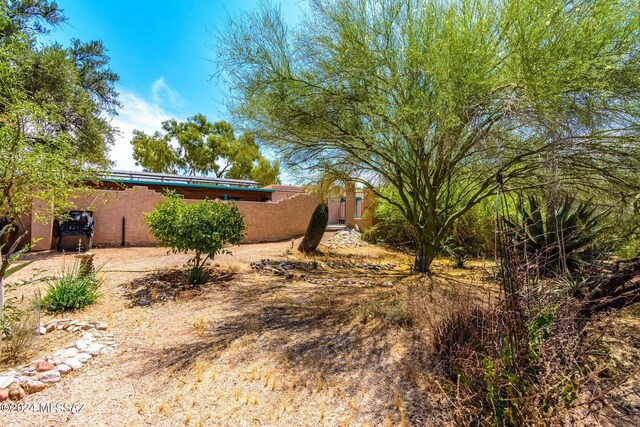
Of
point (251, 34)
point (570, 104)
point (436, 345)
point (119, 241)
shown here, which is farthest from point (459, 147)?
point (119, 241)

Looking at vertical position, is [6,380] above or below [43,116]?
below

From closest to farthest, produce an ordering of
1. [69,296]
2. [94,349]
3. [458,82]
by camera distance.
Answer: [94,349], [458,82], [69,296]

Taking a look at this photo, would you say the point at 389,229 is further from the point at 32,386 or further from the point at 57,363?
the point at 32,386

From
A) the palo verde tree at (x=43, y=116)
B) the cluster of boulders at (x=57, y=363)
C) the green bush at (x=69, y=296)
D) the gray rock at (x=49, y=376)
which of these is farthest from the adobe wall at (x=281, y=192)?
the gray rock at (x=49, y=376)

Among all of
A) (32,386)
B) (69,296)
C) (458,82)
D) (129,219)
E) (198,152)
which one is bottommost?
(32,386)

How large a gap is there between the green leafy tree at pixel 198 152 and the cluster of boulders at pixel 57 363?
22.0 metres

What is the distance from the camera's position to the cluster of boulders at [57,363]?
9.13ft

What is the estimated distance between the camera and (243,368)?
127 inches

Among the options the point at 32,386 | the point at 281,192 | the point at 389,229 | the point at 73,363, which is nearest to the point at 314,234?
the point at 389,229

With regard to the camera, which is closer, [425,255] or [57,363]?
[57,363]

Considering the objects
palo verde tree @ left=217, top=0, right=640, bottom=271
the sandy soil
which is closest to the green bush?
the sandy soil

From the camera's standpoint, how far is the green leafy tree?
2530 centimetres

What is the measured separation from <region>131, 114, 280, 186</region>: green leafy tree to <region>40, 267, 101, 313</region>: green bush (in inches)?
823

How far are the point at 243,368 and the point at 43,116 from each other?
363 cm
